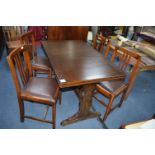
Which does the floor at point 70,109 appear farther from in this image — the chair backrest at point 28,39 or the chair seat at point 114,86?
the chair backrest at point 28,39

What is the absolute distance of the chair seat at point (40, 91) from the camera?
1.58 metres

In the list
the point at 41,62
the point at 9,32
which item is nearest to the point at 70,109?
the point at 41,62

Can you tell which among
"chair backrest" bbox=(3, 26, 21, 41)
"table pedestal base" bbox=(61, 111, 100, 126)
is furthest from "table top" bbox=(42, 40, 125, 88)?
"chair backrest" bbox=(3, 26, 21, 41)

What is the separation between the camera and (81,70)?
1.56 m

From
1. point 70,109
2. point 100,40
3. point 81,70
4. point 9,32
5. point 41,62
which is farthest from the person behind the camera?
point 9,32

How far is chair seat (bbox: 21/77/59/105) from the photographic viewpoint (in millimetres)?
1581

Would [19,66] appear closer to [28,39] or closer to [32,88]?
[32,88]

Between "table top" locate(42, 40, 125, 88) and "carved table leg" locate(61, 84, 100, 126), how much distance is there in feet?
0.81

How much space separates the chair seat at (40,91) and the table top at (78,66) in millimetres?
273

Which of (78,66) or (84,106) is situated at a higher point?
(78,66)

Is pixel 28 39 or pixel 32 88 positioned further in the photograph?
pixel 28 39

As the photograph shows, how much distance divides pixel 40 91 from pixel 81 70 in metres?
0.53

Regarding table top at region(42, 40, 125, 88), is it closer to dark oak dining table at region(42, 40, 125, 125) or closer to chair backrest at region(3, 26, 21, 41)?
dark oak dining table at region(42, 40, 125, 125)
